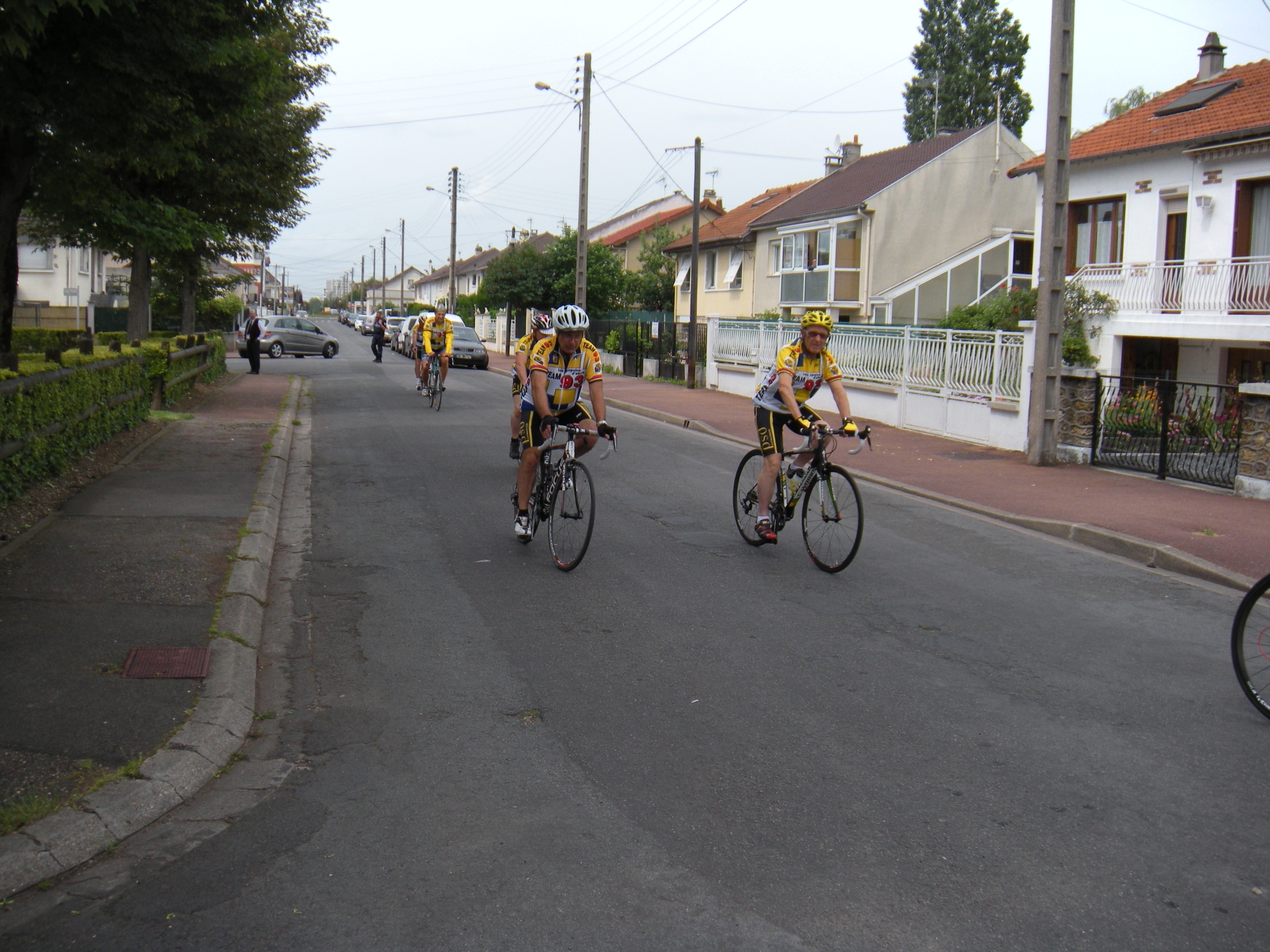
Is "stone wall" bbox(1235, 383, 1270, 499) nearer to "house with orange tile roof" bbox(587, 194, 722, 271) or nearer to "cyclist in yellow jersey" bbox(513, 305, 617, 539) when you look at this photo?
"cyclist in yellow jersey" bbox(513, 305, 617, 539)

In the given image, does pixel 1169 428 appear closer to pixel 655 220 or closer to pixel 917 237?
pixel 917 237

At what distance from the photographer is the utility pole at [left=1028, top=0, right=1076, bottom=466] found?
14.6m

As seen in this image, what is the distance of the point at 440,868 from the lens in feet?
11.8

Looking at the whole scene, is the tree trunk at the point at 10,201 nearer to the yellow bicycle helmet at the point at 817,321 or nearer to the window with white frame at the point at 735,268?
the yellow bicycle helmet at the point at 817,321

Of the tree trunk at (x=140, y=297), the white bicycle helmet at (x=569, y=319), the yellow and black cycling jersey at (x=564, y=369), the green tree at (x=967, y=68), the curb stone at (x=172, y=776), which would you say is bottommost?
the curb stone at (x=172, y=776)

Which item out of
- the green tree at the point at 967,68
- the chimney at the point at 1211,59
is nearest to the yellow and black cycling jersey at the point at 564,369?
the chimney at the point at 1211,59

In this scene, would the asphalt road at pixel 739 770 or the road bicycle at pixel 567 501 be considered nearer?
the asphalt road at pixel 739 770

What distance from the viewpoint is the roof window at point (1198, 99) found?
76.2 ft

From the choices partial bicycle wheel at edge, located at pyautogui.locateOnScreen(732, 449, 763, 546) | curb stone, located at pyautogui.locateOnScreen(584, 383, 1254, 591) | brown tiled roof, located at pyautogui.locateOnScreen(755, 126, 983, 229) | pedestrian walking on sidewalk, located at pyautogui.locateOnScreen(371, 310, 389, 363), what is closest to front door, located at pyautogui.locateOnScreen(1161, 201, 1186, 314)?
curb stone, located at pyautogui.locateOnScreen(584, 383, 1254, 591)

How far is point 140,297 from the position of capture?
2545cm

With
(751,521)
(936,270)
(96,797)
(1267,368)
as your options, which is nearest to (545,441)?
(751,521)

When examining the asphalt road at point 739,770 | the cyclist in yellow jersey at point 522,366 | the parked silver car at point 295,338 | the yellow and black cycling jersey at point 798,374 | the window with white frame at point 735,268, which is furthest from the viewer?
the parked silver car at point 295,338

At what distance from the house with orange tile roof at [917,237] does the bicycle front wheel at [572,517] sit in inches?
1083

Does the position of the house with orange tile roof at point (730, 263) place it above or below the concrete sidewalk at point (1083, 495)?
above
